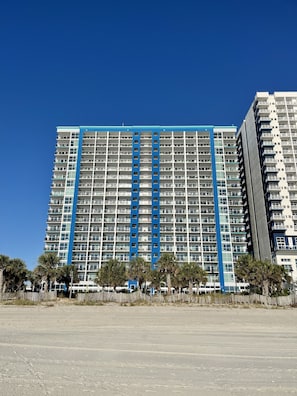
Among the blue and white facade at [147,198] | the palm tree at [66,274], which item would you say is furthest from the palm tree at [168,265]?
the blue and white facade at [147,198]

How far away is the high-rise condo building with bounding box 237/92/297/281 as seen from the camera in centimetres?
8438

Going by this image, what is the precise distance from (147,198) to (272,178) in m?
42.6

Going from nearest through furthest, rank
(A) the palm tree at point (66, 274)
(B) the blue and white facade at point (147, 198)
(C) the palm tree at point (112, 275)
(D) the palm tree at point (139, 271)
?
(D) the palm tree at point (139, 271), (C) the palm tree at point (112, 275), (A) the palm tree at point (66, 274), (B) the blue and white facade at point (147, 198)

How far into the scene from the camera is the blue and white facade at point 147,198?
9388cm

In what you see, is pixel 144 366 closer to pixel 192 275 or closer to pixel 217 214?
pixel 192 275

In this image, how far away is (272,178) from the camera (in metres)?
90.1

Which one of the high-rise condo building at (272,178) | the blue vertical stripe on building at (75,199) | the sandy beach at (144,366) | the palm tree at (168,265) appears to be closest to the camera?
the sandy beach at (144,366)

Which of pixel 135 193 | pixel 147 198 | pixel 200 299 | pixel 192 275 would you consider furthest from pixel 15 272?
pixel 147 198

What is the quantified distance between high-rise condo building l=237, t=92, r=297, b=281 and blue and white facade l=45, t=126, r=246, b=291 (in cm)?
639

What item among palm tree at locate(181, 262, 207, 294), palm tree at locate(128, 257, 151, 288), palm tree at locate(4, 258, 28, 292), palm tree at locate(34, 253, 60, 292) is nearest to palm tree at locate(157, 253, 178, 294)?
palm tree at locate(181, 262, 207, 294)

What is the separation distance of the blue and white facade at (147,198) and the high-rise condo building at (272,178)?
21.0 feet

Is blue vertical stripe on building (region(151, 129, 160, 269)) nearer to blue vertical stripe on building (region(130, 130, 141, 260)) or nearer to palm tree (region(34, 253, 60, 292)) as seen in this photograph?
blue vertical stripe on building (region(130, 130, 141, 260))

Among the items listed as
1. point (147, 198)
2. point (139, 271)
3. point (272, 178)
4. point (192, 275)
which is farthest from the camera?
point (147, 198)

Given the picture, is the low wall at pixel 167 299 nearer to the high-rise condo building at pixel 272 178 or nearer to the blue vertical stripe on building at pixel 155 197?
the high-rise condo building at pixel 272 178
